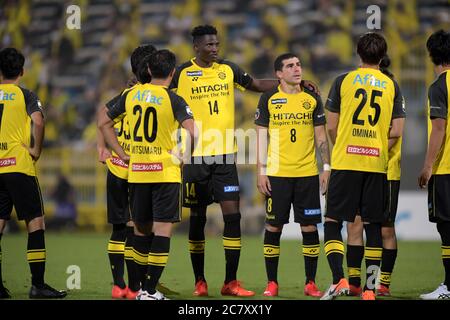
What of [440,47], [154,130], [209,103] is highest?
[440,47]

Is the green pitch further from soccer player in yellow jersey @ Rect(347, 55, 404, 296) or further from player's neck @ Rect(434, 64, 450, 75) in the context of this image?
player's neck @ Rect(434, 64, 450, 75)

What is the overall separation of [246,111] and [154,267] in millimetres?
10015

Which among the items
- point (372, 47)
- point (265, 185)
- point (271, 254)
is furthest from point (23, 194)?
point (372, 47)

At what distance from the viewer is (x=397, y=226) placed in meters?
14.5

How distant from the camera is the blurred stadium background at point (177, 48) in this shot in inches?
632

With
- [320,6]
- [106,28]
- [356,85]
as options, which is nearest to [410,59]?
[320,6]

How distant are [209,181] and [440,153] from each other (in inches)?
88.9

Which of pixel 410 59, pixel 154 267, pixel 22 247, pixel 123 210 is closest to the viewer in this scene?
pixel 154 267

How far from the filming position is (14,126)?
304 inches

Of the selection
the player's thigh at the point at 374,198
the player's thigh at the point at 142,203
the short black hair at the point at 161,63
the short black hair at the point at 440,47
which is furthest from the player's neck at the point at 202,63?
the short black hair at the point at 440,47

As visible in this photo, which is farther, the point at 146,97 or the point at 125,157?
the point at 125,157

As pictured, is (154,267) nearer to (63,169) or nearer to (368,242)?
(368,242)

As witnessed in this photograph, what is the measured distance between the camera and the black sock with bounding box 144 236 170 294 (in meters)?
7.20

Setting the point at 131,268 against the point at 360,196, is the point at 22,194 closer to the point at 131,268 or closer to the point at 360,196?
the point at 131,268
